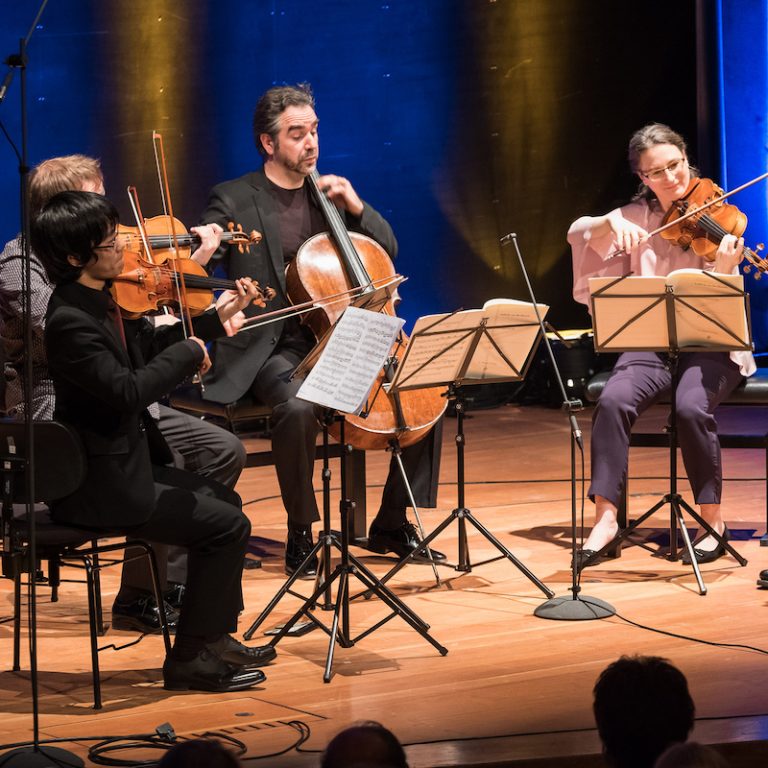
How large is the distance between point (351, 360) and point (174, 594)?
113 centimetres

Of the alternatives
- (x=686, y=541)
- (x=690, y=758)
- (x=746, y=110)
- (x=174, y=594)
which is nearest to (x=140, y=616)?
(x=174, y=594)

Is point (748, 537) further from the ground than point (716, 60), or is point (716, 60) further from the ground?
point (716, 60)

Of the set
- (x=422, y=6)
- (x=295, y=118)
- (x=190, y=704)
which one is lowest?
(x=190, y=704)

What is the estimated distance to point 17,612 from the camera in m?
3.21

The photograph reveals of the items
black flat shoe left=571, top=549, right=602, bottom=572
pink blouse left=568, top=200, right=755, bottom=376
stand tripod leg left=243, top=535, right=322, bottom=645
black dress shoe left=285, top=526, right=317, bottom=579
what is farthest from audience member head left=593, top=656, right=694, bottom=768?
pink blouse left=568, top=200, right=755, bottom=376

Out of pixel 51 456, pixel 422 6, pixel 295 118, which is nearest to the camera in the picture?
pixel 51 456

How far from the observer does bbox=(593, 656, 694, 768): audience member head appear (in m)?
1.84

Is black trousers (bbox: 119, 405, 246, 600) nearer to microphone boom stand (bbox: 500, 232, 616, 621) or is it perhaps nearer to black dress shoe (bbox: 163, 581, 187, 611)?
black dress shoe (bbox: 163, 581, 187, 611)

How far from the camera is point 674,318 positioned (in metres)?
4.04

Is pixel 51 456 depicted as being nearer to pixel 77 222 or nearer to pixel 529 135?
pixel 77 222

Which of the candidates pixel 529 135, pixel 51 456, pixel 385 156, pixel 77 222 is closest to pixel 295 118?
pixel 77 222

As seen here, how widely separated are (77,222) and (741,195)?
500cm

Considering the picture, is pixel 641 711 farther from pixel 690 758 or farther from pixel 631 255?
pixel 631 255

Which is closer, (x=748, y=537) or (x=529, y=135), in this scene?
(x=748, y=537)
